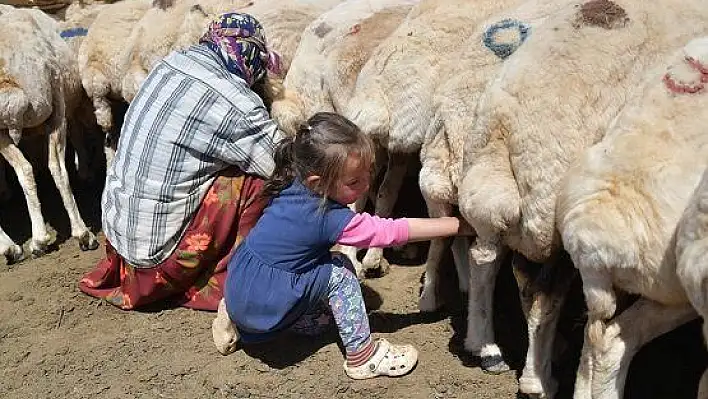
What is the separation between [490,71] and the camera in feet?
11.1

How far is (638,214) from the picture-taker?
2.41 m

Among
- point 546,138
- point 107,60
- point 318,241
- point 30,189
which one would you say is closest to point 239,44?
point 318,241

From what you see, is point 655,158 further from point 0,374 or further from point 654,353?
point 0,374

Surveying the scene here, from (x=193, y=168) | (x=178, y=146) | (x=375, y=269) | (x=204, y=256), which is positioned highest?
(x=178, y=146)

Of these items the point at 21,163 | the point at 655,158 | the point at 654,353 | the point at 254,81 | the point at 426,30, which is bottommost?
the point at 21,163

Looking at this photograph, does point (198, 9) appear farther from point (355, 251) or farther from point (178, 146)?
point (355, 251)

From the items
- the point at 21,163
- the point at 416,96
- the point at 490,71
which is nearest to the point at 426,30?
the point at 416,96

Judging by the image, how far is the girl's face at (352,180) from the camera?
10.7 feet

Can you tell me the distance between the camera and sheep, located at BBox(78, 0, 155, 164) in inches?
239

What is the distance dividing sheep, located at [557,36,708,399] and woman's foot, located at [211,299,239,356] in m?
1.66

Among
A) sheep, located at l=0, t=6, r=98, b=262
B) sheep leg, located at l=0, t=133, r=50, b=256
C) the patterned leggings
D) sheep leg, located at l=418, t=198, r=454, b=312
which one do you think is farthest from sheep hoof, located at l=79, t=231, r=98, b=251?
sheep leg, located at l=418, t=198, r=454, b=312

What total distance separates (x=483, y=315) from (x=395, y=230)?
0.56 m

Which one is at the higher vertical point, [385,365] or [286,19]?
[286,19]

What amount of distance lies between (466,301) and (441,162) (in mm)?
858
